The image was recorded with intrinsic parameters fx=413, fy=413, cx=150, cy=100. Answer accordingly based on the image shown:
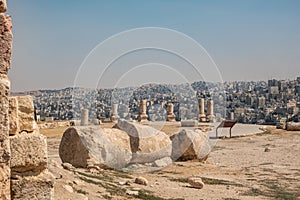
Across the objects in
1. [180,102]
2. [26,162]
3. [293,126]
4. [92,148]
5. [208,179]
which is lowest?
[208,179]

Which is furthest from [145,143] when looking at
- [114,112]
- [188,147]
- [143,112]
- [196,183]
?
[143,112]

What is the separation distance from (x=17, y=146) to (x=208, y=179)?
7.63 meters

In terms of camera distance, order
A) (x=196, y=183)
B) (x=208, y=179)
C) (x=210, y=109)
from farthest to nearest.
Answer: (x=210, y=109), (x=208, y=179), (x=196, y=183)

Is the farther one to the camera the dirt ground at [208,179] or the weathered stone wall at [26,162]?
the dirt ground at [208,179]

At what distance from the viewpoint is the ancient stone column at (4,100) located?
13.3 ft

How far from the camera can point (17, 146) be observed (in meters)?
4.39

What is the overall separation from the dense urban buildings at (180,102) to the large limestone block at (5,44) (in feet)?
83.8

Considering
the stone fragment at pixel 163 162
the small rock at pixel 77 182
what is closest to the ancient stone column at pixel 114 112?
the stone fragment at pixel 163 162

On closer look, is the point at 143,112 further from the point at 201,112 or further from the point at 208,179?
the point at 208,179

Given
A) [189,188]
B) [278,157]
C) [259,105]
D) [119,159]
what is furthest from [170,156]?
[259,105]

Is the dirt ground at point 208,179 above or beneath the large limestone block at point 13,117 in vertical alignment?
beneath

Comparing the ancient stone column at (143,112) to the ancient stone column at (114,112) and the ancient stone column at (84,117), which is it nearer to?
the ancient stone column at (114,112)

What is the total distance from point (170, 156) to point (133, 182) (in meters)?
3.75

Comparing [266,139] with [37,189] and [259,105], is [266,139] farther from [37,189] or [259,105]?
[259,105]
